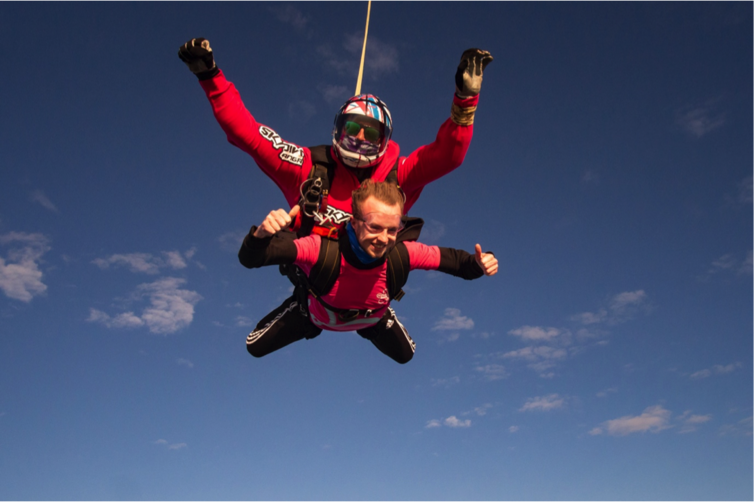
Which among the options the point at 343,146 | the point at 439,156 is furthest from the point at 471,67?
the point at 343,146

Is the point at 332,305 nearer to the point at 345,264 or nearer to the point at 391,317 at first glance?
the point at 345,264

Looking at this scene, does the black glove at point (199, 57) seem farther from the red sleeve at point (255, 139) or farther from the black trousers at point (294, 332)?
the black trousers at point (294, 332)

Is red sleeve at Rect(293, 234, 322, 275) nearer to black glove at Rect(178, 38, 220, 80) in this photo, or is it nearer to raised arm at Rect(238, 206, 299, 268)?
raised arm at Rect(238, 206, 299, 268)

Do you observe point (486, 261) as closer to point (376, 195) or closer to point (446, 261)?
point (446, 261)

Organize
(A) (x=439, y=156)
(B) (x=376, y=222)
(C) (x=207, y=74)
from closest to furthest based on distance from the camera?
(B) (x=376, y=222) < (C) (x=207, y=74) < (A) (x=439, y=156)

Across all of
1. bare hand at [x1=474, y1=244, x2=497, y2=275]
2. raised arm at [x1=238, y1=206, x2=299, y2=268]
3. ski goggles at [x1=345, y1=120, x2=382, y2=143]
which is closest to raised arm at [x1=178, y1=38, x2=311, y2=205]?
ski goggles at [x1=345, y1=120, x2=382, y2=143]

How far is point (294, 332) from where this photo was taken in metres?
6.57

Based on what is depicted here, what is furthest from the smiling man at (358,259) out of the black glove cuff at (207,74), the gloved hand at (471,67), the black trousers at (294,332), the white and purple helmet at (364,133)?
the black glove cuff at (207,74)

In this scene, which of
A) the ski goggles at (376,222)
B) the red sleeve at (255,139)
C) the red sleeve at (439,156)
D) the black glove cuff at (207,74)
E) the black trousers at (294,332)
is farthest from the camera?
the black trousers at (294,332)

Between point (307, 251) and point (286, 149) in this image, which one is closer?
point (307, 251)

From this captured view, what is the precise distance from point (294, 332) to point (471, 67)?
326cm

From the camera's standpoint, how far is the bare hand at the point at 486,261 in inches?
208

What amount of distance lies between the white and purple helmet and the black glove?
1.17 meters

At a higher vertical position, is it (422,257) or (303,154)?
(303,154)
